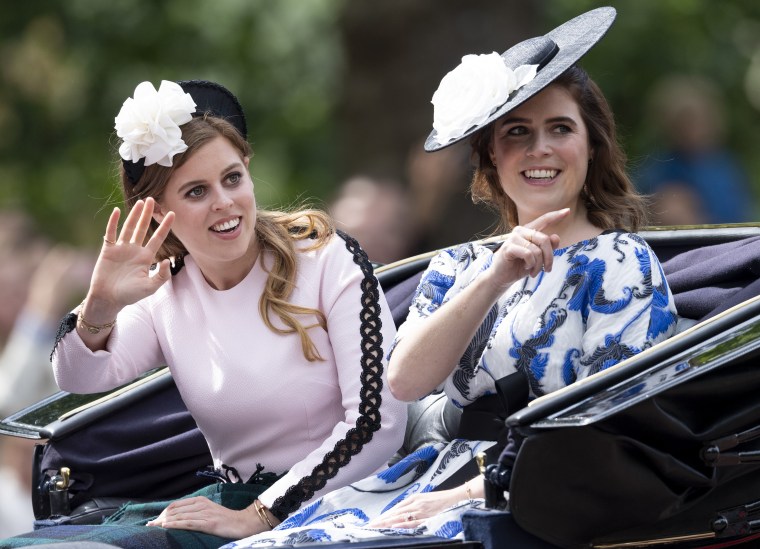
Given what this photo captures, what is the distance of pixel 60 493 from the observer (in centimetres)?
350

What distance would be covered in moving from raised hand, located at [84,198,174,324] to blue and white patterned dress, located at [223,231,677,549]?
62cm

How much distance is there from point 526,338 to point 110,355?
42.7 inches

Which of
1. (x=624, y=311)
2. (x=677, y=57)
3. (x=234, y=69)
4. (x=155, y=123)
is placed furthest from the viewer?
(x=234, y=69)

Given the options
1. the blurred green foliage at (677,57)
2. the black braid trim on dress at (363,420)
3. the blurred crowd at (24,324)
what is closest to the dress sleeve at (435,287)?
the black braid trim on dress at (363,420)

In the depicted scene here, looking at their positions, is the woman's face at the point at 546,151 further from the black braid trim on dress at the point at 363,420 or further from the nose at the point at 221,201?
the nose at the point at 221,201

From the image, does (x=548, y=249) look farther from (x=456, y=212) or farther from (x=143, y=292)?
(x=456, y=212)

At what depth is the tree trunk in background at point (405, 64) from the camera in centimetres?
677

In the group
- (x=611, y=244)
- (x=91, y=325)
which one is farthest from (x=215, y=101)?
(x=611, y=244)

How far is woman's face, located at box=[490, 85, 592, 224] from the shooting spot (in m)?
2.85

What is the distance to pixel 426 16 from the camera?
22.5 feet

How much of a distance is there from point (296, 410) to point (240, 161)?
61cm

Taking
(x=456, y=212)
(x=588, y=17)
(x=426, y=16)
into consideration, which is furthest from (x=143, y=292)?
(x=426, y=16)

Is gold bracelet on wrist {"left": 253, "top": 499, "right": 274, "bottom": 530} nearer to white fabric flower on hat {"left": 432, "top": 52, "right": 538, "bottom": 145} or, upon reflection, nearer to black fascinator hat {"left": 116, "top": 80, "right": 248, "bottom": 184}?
black fascinator hat {"left": 116, "top": 80, "right": 248, "bottom": 184}

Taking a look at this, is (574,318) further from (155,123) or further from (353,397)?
(155,123)
